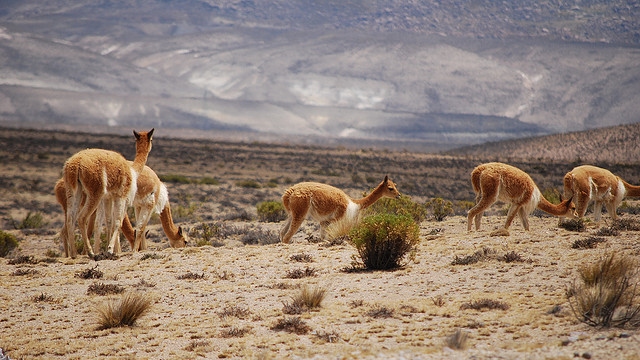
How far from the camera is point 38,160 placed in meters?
47.9

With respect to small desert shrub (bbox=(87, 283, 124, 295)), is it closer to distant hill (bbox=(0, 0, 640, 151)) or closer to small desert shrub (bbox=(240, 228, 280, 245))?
small desert shrub (bbox=(240, 228, 280, 245))

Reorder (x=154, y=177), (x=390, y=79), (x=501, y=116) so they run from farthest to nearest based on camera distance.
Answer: (x=390, y=79)
(x=501, y=116)
(x=154, y=177)

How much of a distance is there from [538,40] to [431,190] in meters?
144

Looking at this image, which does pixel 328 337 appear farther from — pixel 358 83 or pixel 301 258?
pixel 358 83

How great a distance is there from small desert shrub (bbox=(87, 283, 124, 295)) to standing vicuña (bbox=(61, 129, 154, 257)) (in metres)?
2.13

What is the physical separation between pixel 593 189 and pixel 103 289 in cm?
892

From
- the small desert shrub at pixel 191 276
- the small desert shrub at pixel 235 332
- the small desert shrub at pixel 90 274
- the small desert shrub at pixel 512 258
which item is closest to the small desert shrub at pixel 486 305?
the small desert shrub at pixel 512 258

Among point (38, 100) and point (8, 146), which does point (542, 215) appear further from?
point (38, 100)

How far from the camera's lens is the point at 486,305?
866 centimetres

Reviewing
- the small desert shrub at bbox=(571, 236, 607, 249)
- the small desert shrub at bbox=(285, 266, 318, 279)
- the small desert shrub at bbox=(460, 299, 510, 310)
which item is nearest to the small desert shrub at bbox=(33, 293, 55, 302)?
the small desert shrub at bbox=(285, 266, 318, 279)

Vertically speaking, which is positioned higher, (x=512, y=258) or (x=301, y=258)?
(x=512, y=258)

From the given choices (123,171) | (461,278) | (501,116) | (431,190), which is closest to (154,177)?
(123,171)

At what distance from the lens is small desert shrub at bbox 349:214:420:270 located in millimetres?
11094

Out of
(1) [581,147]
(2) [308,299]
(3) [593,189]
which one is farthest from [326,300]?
(1) [581,147]
